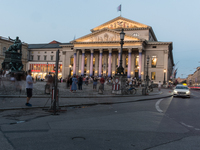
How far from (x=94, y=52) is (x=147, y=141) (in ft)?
201

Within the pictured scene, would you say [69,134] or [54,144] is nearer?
[54,144]

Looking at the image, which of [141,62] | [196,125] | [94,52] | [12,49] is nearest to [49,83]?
[196,125]

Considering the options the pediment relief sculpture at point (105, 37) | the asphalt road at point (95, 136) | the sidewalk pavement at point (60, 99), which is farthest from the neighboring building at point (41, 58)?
the asphalt road at point (95, 136)

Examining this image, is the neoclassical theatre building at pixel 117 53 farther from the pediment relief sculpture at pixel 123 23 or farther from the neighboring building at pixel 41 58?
the neighboring building at pixel 41 58

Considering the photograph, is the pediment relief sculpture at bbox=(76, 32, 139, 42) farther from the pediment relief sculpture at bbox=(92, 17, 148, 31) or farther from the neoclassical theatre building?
the pediment relief sculpture at bbox=(92, 17, 148, 31)

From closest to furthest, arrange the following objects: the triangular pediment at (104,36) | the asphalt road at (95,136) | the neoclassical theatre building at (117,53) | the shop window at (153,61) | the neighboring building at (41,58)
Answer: the asphalt road at (95,136), the neoclassical theatre building at (117,53), the triangular pediment at (104,36), the shop window at (153,61), the neighboring building at (41,58)

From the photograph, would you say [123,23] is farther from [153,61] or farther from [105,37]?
[153,61]

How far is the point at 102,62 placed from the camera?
64688 mm

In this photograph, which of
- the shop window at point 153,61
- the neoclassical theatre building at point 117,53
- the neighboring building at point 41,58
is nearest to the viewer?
the neoclassical theatre building at point 117,53

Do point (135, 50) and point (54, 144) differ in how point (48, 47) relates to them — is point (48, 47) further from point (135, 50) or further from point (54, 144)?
point (54, 144)

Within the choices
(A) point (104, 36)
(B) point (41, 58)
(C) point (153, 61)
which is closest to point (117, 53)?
(A) point (104, 36)

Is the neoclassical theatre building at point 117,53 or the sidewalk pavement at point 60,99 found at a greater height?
the neoclassical theatre building at point 117,53

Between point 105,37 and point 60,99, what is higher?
point 105,37

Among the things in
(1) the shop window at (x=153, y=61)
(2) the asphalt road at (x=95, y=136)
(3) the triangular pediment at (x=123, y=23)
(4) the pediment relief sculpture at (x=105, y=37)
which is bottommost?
(2) the asphalt road at (x=95, y=136)
